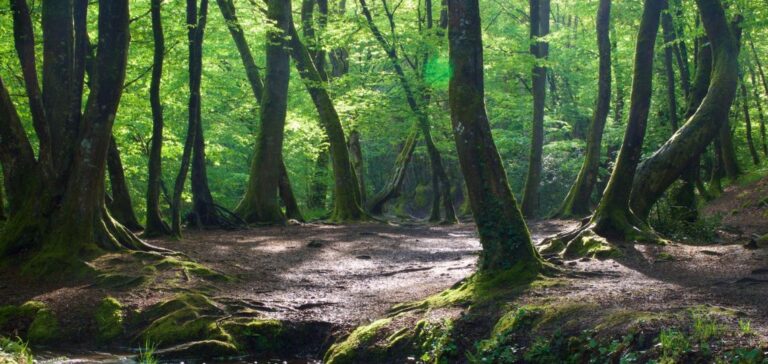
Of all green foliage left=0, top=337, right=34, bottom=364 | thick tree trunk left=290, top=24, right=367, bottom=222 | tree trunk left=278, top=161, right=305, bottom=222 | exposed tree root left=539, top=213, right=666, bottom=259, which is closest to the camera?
green foliage left=0, top=337, right=34, bottom=364

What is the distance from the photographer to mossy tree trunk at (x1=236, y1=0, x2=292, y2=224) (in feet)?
65.1

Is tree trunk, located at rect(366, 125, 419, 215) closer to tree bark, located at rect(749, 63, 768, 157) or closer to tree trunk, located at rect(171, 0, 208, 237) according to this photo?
tree trunk, located at rect(171, 0, 208, 237)

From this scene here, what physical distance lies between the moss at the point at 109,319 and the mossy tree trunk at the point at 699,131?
878 centimetres

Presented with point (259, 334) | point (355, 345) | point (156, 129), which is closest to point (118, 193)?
point (156, 129)

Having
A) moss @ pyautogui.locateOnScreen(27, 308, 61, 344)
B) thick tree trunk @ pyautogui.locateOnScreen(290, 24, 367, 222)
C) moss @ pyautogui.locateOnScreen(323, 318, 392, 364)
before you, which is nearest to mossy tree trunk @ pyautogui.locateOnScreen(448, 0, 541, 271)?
moss @ pyautogui.locateOnScreen(323, 318, 392, 364)

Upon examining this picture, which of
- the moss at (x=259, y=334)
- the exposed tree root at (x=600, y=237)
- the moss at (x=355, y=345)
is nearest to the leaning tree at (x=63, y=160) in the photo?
the moss at (x=259, y=334)

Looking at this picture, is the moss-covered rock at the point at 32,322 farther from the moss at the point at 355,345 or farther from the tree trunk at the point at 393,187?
the tree trunk at the point at 393,187

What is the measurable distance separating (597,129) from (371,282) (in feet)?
44.3

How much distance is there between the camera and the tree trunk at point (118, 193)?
626 inches

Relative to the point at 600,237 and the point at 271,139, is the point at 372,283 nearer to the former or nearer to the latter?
the point at 600,237

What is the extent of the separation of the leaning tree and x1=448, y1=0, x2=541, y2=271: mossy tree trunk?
5040 millimetres

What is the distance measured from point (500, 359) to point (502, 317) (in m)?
0.86

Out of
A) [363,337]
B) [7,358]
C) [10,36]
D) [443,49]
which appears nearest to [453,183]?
[443,49]

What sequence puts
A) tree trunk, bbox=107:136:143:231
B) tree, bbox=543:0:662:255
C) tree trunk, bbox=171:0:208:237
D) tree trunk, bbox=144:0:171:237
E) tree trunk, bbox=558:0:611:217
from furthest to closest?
tree trunk, bbox=558:0:611:217 < tree trunk, bbox=107:136:143:231 < tree trunk, bbox=171:0:208:237 < tree trunk, bbox=144:0:171:237 < tree, bbox=543:0:662:255
